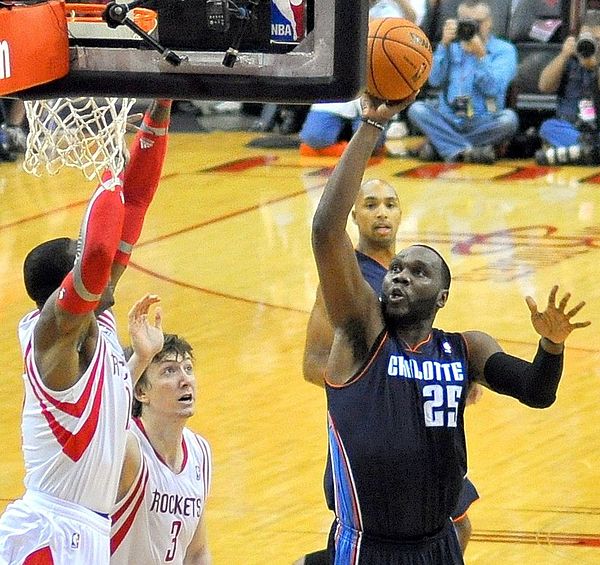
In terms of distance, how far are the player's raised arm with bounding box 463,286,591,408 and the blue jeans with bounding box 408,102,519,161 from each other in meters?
10.9

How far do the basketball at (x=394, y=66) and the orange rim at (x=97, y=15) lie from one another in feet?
2.36

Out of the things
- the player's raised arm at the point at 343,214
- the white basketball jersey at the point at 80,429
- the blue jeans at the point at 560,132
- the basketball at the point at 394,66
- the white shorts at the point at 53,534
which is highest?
the basketball at the point at 394,66

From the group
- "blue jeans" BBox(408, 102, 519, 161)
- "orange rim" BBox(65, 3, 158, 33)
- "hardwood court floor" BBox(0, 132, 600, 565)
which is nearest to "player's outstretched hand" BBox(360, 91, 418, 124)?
"orange rim" BBox(65, 3, 158, 33)

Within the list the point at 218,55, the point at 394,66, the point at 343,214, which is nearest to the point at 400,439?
the point at 343,214

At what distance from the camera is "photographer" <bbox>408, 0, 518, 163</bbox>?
15.3 meters

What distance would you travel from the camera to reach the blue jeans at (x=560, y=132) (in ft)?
50.1

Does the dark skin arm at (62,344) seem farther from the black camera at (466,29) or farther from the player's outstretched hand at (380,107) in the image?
the black camera at (466,29)

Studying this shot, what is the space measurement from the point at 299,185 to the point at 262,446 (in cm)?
696

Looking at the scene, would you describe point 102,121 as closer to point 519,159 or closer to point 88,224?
point 88,224

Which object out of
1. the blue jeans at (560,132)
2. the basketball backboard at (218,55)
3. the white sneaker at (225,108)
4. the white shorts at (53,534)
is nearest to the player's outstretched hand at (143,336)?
the white shorts at (53,534)

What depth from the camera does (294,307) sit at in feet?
33.3

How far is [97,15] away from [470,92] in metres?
11.7

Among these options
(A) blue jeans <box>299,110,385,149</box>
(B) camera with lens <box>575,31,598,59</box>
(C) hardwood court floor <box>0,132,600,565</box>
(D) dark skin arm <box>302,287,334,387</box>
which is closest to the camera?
(D) dark skin arm <box>302,287,334,387</box>

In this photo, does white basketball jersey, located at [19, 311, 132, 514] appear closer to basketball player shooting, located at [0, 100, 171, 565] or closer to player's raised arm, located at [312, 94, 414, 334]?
basketball player shooting, located at [0, 100, 171, 565]
